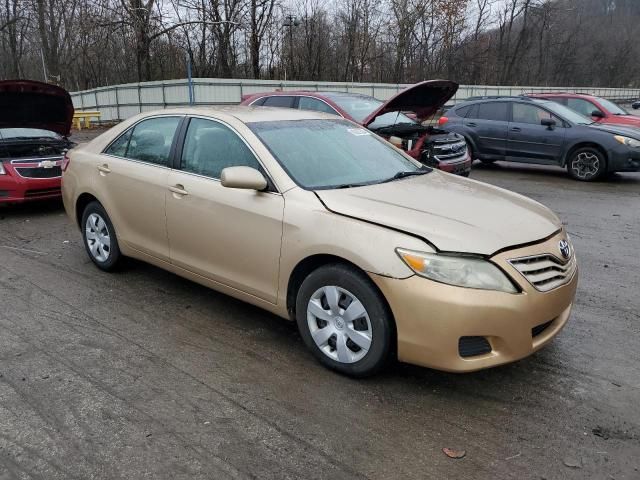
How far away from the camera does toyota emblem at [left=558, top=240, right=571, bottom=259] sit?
3.18 meters

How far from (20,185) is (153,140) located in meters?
4.02

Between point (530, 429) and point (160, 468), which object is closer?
point (160, 468)

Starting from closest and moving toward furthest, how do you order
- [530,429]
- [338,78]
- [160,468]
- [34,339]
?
[160,468]
[530,429]
[34,339]
[338,78]

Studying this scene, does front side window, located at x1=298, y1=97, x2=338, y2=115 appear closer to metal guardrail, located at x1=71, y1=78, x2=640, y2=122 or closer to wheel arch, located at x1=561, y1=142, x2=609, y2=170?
wheel arch, located at x1=561, y1=142, x2=609, y2=170

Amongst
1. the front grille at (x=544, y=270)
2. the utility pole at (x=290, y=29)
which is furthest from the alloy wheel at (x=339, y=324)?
the utility pole at (x=290, y=29)

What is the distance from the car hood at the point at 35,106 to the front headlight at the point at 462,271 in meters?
7.06

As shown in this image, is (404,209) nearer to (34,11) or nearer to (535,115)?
(535,115)

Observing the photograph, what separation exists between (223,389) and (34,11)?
42207mm

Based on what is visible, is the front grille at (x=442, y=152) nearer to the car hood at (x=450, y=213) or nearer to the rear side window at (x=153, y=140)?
the car hood at (x=450, y=213)

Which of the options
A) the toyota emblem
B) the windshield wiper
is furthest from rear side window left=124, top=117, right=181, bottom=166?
the toyota emblem

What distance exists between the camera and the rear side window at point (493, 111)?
1121cm

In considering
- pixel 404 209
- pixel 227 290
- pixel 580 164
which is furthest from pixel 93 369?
pixel 580 164

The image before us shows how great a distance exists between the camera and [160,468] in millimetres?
2473

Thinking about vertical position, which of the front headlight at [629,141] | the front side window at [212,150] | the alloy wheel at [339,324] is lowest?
the alloy wheel at [339,324]
